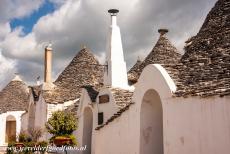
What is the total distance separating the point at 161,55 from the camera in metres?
19.2

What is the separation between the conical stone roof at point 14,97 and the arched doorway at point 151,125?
19420 millimetres

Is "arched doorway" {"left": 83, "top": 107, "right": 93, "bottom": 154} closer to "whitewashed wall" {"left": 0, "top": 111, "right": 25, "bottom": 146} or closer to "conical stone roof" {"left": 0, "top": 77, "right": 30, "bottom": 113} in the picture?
"whitewashed wall" {"left": 0, "top": 111, "right": 25, "bottom": 146}

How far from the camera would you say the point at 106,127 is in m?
14.1

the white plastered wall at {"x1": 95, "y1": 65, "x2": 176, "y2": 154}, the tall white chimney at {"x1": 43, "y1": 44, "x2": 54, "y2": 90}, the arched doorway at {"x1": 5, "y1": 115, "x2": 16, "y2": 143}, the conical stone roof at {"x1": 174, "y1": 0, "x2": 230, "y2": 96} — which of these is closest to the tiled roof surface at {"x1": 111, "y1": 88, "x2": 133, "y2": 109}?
the white plastered wall at {"x1": 95, "y1": 65, "x2": 176, "y2": 154}

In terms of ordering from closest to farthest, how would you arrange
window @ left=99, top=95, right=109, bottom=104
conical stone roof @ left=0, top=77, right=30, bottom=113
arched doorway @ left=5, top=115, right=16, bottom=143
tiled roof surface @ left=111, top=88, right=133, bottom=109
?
tiled roof surface @ left=111, top=88, right=133, bottom=109, window @ left=99, top=95, right=109, bottom=104, conical stone roof @ left=0, top=77, right=30, bottom=113, arched doorway @ left=5, top=115, right=16, bottom=143

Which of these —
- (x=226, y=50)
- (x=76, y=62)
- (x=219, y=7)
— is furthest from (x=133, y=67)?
(x=226, y=50)

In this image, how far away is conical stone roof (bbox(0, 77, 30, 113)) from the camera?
96.1 feet

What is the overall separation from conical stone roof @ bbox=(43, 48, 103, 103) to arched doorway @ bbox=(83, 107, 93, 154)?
3835 millimetres

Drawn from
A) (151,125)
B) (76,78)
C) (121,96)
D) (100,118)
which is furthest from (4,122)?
(151,125)

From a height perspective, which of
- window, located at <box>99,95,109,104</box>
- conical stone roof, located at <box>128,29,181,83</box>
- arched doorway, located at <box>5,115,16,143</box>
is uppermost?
conical stone roof, located at <box>128,29,181,83</box>

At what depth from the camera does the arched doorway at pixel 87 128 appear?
1762 centimetres

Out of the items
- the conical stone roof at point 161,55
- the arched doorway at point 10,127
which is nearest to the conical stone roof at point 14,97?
the arched doorway at point 10,127

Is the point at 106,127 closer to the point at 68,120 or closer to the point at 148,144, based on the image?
the point at 68,120

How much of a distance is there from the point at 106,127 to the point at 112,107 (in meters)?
1.34
